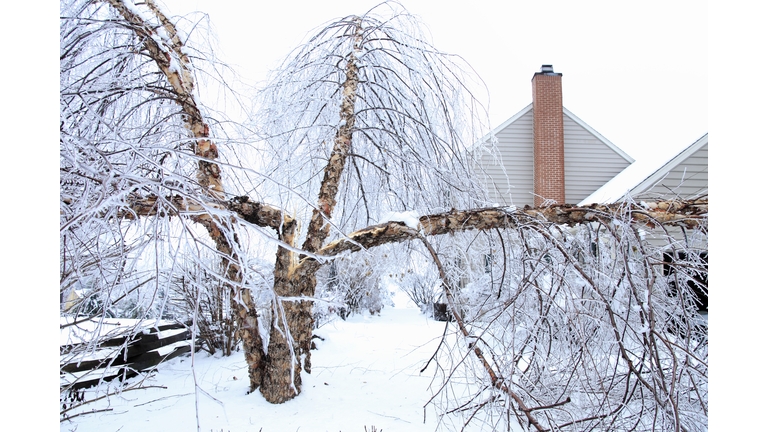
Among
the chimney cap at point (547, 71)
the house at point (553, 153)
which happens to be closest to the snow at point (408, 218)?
the house at point (553, 153)

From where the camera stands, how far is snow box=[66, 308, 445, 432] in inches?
89.6

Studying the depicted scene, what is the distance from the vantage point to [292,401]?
2.67 meters

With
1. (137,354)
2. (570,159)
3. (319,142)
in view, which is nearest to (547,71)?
(570,159)

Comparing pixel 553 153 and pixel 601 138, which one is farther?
pixel 601 138

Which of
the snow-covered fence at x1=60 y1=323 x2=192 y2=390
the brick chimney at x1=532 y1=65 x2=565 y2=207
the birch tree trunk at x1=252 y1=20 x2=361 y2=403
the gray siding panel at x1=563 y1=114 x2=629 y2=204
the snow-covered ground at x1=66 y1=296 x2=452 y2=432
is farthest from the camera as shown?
the gray siding panel at x1=563 y1=114 x2=629 y2=204

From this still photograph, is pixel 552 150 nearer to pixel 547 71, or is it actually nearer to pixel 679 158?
pixel 547 71

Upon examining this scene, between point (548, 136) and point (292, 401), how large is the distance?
6.98 m

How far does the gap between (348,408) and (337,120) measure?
2.13 meters

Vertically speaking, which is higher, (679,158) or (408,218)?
(679,158)

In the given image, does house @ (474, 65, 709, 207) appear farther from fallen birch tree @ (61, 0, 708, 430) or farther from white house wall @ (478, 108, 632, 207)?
fallen birch tree @ (61, 0, 708, 430)

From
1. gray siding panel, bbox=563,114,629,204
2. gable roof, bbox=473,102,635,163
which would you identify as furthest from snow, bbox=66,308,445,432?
gable roof, bbox=473,102,635,163

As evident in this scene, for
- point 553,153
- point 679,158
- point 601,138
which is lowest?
point 679,158
